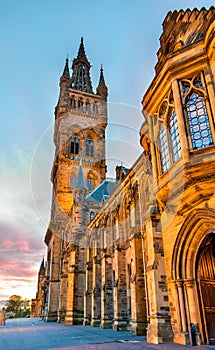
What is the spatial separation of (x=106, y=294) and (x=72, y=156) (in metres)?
29.3

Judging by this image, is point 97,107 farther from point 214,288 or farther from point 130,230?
point 214,288

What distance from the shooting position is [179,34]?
13.3 metres

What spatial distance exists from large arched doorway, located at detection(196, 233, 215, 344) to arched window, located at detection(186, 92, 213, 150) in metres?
3.85

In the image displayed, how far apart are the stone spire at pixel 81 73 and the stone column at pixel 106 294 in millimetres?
45813

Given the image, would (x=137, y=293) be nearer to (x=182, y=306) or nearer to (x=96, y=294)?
(x=182, y=306)

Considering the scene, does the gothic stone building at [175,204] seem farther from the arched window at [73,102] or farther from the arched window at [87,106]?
the arched window at [73,102]

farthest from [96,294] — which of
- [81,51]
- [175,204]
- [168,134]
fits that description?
[81,51]

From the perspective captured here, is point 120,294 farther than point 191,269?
Yes

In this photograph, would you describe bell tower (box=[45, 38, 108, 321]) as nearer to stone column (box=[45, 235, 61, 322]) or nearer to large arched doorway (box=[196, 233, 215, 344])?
stone column (box=[45, 235, 61, 322])

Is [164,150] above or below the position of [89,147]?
below

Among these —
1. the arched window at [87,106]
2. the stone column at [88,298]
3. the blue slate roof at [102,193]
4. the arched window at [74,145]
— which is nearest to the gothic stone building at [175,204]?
the stone column at [88,298]

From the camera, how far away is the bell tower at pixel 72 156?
121 ft

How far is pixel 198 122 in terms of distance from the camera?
10398mm

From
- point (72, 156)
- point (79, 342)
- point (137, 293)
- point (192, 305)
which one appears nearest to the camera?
point (192, 305)
